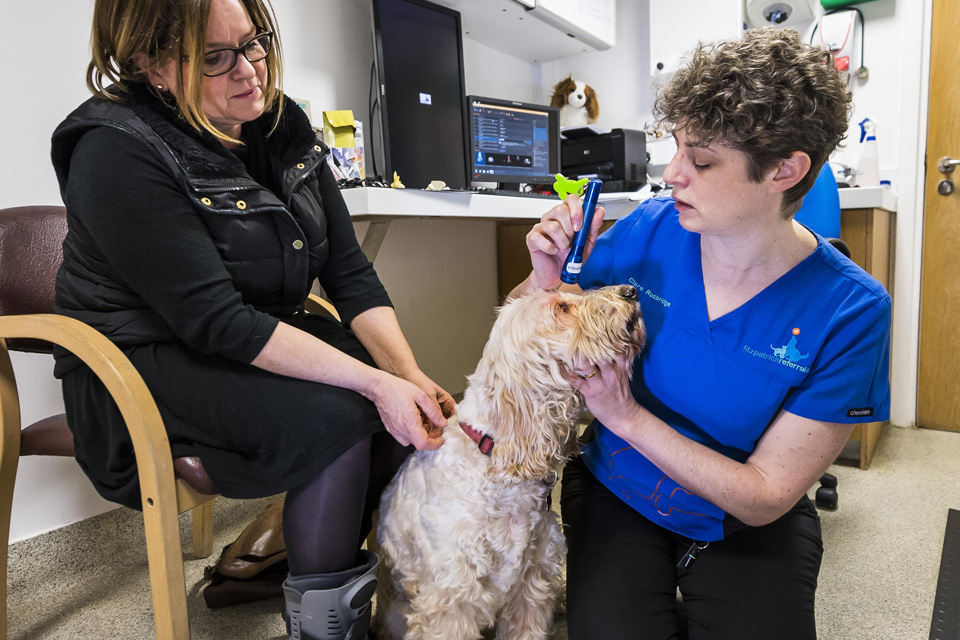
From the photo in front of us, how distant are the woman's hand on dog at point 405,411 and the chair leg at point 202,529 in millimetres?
921

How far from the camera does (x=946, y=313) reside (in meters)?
2.65

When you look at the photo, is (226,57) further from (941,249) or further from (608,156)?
(941,249)

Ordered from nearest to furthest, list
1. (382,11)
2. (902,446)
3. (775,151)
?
(775,151)
(382,11)
(902,446)

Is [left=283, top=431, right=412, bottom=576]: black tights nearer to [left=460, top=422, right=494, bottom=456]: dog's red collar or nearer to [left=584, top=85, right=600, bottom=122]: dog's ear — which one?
[left=460, top=422, right=494, bottom=456]: dog's red collar

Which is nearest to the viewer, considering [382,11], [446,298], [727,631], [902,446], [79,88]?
[727,631]

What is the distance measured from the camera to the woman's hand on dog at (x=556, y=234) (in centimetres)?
107

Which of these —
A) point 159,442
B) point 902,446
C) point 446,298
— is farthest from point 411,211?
point 902,446

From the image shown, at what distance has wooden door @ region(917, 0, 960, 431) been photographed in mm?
2555

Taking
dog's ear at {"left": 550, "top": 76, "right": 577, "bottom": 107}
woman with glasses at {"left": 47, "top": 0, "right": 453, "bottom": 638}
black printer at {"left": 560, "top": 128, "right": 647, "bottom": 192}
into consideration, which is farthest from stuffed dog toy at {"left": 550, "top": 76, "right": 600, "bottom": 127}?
woman with glasses at {"left": 47, "top": 0, "right": 453, "bottom": 638}

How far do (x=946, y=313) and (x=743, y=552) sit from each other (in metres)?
2.23

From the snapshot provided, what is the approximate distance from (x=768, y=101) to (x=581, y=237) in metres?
0.34

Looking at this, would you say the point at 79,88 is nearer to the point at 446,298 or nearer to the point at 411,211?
the point at 411,211

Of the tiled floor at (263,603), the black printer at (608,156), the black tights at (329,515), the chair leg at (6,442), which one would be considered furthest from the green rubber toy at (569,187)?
the black printer at (608,156)

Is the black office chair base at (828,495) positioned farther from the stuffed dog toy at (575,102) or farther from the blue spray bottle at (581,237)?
the stuffed dog toy at (575,102)
